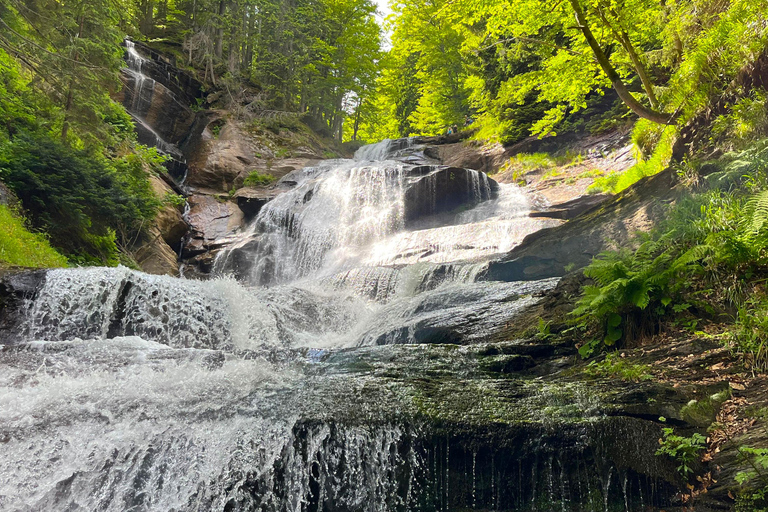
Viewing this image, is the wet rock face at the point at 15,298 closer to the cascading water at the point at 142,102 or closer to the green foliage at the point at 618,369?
the green foliage at the point at 618,369

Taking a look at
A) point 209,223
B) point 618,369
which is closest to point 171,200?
point 209,223

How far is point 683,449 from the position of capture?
133 inches

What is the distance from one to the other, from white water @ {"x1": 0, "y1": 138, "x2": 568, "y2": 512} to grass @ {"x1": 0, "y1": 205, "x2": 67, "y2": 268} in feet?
5.33

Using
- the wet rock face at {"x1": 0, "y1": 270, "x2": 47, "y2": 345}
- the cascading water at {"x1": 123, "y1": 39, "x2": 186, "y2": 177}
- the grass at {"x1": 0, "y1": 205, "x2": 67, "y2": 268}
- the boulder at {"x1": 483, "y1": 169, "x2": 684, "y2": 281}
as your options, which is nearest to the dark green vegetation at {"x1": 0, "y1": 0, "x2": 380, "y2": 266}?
the grass at {"x1": 0, "y1": 205, "x2": 67, "y2": 268}

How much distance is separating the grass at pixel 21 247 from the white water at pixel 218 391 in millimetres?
1624

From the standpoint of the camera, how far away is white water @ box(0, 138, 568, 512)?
353cm

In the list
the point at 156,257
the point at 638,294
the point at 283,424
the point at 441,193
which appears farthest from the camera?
the point at 441,193

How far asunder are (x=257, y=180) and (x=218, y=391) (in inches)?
664

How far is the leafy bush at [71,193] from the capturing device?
10.1 meters

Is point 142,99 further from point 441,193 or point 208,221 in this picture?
point 441,193

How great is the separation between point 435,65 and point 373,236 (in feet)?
54.0

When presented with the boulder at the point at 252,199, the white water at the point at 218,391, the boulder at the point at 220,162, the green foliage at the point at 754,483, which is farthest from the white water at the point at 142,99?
the green foliage at the point at 754,483

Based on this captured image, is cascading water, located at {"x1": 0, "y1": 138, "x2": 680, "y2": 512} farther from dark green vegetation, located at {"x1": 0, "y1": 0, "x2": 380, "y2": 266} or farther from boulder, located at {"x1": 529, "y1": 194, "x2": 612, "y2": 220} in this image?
boulder, located at {"x1": 529, "y1": 194, "x2": 612, "y2": 220}

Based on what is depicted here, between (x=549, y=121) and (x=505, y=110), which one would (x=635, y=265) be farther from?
(x=505, y=110)
